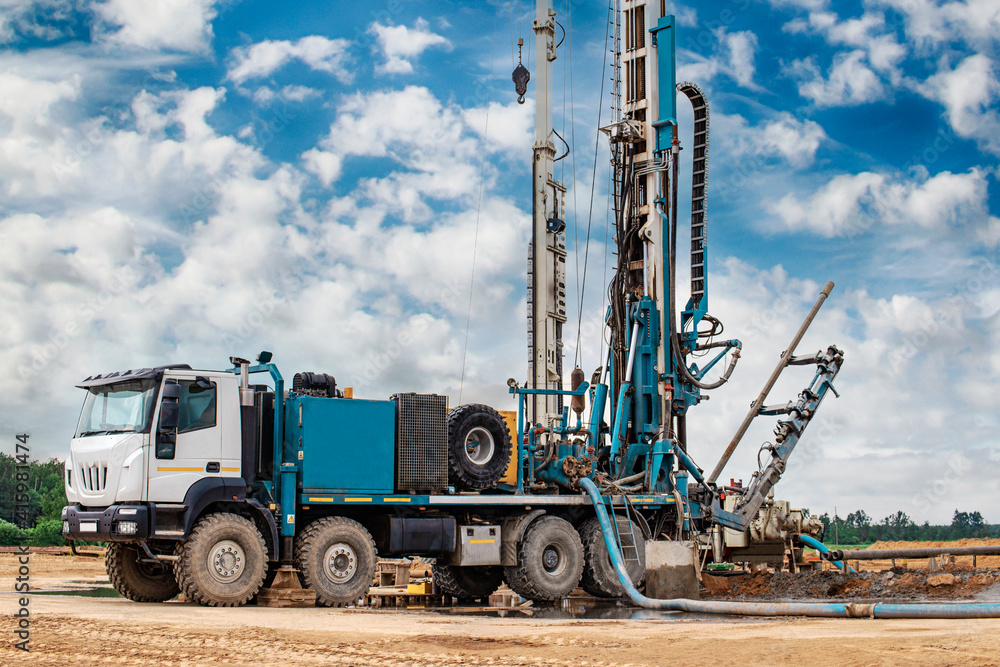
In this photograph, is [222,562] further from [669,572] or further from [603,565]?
[669,572]

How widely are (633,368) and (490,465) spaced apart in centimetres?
472

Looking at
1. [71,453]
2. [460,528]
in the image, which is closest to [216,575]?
[71,453]

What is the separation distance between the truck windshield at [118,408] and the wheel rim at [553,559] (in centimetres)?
714

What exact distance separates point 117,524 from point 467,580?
7.11 m

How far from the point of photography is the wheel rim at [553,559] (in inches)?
710

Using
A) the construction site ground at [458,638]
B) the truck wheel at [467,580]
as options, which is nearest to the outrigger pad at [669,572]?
the construction site ground at [458,638]

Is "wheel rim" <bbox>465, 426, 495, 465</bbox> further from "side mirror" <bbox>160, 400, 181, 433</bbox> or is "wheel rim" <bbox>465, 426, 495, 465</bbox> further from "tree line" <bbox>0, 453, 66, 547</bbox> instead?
"tree line" <bbox>0, 453, 66, 547</bbox>

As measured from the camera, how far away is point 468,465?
17.2 m

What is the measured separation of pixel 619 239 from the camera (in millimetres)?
21797

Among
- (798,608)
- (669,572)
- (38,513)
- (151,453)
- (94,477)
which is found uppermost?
(151,453)

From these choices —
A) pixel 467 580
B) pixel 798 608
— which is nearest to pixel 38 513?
pixel 467 580

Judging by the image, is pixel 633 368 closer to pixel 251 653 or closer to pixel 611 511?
pixel 611 511

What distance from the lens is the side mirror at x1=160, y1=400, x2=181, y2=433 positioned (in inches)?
562

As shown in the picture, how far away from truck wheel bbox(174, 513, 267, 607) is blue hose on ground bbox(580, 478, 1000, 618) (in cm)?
589
